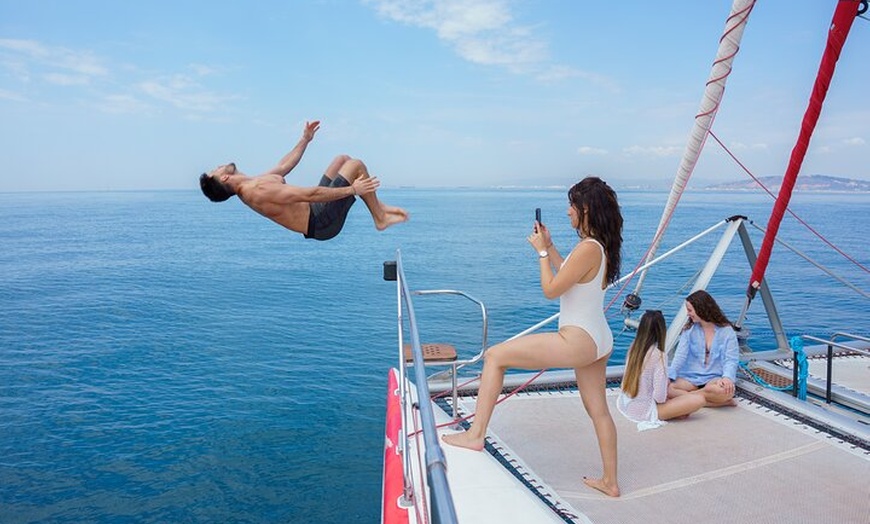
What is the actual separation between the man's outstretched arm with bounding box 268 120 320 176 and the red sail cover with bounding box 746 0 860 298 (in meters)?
4.78

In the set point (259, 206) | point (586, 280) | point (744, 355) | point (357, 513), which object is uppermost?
point (259, 206)

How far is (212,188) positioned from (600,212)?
2.28 metres

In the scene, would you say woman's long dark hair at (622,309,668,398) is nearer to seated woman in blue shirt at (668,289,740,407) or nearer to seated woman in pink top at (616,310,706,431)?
seated woman in pink top at (616,310,706,431)

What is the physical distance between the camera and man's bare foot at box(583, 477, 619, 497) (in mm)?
4441

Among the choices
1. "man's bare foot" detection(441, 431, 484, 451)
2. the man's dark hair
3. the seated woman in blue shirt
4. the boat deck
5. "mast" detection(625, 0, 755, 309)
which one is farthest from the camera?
the seated woman in blue shirt

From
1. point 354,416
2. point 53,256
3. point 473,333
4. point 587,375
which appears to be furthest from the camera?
point 53,256

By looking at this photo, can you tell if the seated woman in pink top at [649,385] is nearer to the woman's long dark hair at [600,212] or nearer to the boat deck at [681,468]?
the boat deck at [681,468]

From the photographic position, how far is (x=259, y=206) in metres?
3.55

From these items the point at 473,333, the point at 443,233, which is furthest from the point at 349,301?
the point at 443,233

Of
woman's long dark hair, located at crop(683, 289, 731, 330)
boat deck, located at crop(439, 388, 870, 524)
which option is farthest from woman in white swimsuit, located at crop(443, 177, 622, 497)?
woman's long dark hair, located at crop(683, 289, 731, 330)

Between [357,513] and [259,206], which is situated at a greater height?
[259,206]

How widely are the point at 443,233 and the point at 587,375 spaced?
1960 inches

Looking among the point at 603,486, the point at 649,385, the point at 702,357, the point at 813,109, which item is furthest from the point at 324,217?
the point at 813,109

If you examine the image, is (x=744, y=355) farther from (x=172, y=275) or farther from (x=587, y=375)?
(x=172, y=275)
